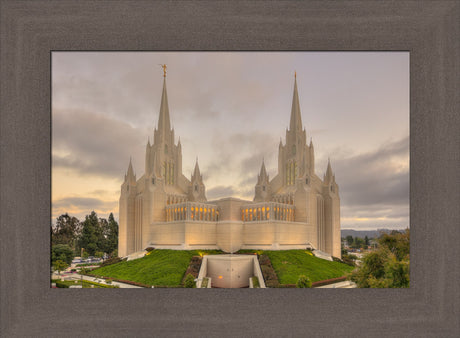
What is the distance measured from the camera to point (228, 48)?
3943 mm

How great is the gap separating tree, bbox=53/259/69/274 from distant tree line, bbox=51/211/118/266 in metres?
0.04

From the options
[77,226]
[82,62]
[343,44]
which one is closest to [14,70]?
[82,62]

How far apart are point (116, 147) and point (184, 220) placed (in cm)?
437

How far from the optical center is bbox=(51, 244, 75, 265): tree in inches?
177

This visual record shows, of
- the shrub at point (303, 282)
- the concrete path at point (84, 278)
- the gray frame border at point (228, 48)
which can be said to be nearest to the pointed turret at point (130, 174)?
the concrete path at point (84, 278)

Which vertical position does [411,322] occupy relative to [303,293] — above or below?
below

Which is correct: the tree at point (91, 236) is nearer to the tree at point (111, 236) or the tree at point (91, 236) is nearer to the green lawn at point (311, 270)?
the tree at point (111, 236)

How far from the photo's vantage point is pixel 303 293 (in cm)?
379

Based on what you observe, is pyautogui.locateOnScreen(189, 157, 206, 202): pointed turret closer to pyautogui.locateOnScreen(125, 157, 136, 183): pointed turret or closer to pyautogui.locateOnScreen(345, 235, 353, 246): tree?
pyautogui.locateOnScreen(125, 157, 136, 183): pointed turret

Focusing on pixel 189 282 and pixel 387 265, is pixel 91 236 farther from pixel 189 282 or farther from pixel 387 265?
pixel 387 265

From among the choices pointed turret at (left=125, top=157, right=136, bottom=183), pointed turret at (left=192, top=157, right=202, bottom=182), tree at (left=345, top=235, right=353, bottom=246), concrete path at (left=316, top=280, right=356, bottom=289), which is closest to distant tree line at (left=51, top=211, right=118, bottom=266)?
pointed turret at (left=125, top=157, right=136, bottom=183)

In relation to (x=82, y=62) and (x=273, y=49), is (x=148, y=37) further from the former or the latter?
(x=273, y=49)

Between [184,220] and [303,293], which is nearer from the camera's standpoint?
[303,293]

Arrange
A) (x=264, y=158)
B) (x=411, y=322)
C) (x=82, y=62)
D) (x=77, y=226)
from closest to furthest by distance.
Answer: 1. (x=411, y=322)
2. (x=82, y=62)
3. (x=77, y=226)
4. (x=264, y=158)
